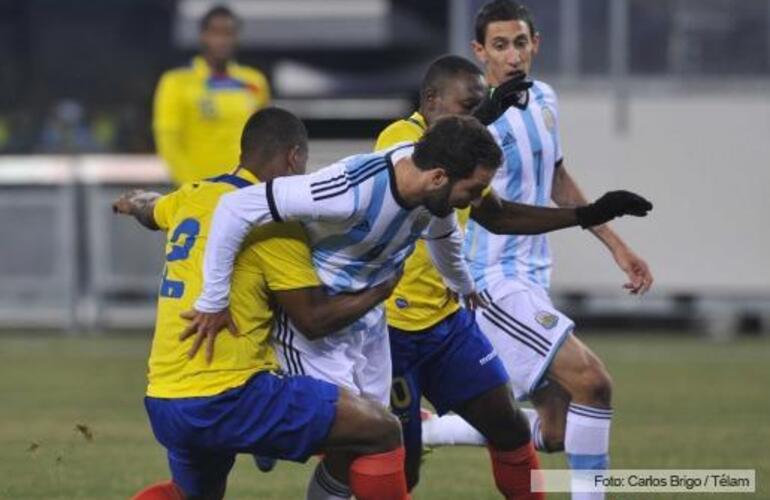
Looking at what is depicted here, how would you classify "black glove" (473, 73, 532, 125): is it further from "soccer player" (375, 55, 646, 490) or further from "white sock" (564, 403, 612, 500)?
"white sock" (564, 403, 612, 500)

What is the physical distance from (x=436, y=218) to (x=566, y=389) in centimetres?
154

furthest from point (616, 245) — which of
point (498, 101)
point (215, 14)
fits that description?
point (215, 14)

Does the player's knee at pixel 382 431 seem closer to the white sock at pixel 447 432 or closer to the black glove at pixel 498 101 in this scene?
the black glove at pixel 498 101

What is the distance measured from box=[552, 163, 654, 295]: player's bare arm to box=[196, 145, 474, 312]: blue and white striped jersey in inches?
55.9

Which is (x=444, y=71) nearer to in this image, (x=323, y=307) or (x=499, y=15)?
(x=499, y=15)

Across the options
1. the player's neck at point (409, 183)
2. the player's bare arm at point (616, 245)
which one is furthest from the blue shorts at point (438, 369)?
the player's neck at point (409, 183)

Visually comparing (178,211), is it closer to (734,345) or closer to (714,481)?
(714,481)

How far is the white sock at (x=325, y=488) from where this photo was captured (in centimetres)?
813

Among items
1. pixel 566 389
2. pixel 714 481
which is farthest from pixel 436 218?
pixel 714 481

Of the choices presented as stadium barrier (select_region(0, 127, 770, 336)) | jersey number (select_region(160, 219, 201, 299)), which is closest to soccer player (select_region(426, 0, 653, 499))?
jersey number (select_region(160, 219, 201, 299))

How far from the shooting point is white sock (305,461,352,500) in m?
8.13

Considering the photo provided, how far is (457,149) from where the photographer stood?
24.0 feet

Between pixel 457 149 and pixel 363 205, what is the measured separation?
389 millimetres

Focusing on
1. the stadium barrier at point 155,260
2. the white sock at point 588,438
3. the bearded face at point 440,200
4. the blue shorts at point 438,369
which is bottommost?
the stadium barrier at point 155,260
